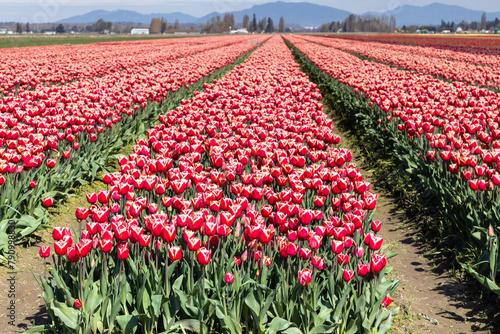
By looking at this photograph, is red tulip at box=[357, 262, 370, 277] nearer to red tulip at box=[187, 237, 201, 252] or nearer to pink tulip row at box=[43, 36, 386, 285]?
pink tulip row at box=[43, 36, 386, 285]

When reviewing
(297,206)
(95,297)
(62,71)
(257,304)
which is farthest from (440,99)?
(62,71)

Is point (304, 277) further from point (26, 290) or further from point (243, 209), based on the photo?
point (26, 290)

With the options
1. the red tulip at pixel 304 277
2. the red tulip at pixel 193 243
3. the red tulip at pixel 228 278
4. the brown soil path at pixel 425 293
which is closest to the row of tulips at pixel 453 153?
the brown soil path at pixel 425 293

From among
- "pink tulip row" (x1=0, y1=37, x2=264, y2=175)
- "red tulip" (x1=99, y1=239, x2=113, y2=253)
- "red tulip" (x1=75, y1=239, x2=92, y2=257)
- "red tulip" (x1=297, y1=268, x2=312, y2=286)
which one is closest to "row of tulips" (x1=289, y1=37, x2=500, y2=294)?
"red tulip" (x1=297, y1=268, x2=312, y2=286)

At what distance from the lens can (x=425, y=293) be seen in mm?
4965

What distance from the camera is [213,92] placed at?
11.5m

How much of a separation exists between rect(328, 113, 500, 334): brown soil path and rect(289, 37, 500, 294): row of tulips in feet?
1.17

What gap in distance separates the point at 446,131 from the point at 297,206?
168 inches

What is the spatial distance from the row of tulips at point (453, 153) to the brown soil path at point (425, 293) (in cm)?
36

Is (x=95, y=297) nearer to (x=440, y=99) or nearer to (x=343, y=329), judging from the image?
(x=343, y=329)

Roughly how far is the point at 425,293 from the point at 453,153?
1.91 metres

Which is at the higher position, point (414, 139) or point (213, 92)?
point (213, 92)

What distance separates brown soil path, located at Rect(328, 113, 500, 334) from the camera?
4350 millimetres

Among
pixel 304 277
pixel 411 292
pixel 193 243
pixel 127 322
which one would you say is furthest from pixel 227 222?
pixel 411 292
